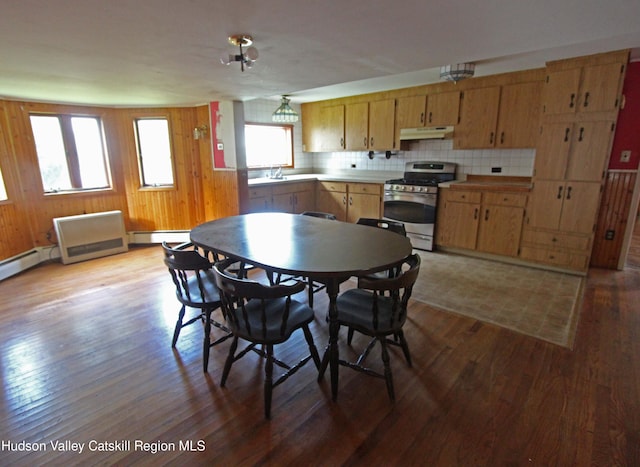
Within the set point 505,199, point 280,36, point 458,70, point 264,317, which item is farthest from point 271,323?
point 505,199

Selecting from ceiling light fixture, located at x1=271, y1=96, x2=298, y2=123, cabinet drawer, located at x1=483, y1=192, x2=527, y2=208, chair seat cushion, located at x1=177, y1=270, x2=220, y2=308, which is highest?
ceiling light fixture, located at x1=271, y1=96, x2=298, y2=123

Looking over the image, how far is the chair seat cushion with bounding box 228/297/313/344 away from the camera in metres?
1.80

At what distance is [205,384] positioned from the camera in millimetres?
2080

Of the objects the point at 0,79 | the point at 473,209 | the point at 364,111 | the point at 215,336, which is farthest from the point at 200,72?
the point at 473,209

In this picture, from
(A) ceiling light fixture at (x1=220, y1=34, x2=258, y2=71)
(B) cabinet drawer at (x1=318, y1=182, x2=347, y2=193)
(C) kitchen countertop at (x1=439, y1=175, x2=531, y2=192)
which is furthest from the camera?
(B) cabinet drawer at (x1=318, y1=182, x2=347, y2=193)

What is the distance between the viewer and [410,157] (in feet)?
17.3

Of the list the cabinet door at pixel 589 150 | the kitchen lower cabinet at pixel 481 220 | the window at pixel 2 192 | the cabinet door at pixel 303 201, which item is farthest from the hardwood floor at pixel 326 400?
the cabinet door at pixel 303 201

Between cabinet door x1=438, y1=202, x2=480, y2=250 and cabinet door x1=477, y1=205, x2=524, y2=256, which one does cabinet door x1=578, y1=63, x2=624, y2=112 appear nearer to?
cabinet door x1=477, y1=205, x2=524, y2=256

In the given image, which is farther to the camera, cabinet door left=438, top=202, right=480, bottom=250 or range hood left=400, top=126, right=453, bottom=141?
range hood left=400, top=126, right=453, bottom=141

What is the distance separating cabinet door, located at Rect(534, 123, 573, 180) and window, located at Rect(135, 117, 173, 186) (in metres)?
4.99

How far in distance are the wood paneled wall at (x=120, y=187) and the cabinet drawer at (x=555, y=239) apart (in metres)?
3.77

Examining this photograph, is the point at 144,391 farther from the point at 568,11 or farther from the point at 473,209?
the point at 473,209

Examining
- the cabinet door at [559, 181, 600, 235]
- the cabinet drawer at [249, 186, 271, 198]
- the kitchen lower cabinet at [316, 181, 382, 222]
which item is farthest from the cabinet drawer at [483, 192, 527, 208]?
the cabinet drawer at [249, 186, 271, 198]

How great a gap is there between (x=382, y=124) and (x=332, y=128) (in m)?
1.02
